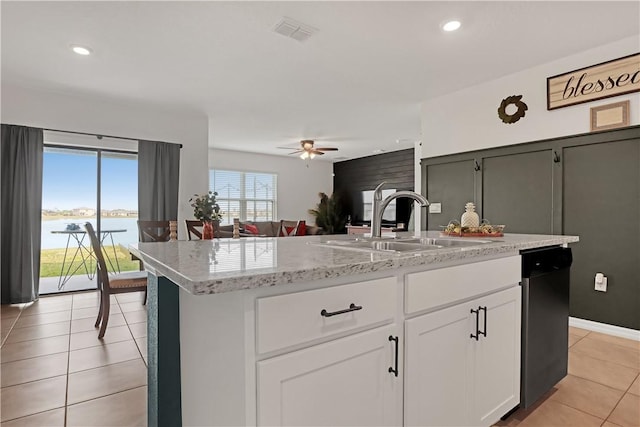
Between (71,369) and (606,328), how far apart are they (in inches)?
165

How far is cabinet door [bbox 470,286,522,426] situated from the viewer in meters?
1.44

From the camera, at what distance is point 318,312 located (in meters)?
0.95

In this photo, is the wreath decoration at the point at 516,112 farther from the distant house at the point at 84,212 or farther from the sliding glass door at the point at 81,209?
the distant house at the point at 84,212

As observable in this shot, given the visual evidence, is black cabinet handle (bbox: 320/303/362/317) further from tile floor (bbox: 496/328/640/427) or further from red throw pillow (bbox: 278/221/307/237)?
red throw pillow (bbox: 278/221/307/237)

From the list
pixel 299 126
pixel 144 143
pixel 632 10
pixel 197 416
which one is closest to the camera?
pixel 197 416

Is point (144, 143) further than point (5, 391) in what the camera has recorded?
Yes

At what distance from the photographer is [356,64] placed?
3.34 meters

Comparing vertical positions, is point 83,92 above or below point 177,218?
above

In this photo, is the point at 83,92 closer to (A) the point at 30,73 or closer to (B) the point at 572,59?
(A) the point at 30,73

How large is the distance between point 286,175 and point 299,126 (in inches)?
132

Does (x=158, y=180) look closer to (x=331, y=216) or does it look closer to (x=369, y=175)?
(x=331, y=216)

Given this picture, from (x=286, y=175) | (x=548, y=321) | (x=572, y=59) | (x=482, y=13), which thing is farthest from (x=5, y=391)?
(x=286, y=175)

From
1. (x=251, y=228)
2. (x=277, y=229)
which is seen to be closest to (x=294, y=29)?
(x=277, y=229)

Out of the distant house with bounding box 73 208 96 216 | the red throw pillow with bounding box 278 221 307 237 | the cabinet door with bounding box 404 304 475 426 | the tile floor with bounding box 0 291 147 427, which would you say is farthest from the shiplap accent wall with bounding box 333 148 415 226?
the cabinet door with bounding box 404 304 475 426
